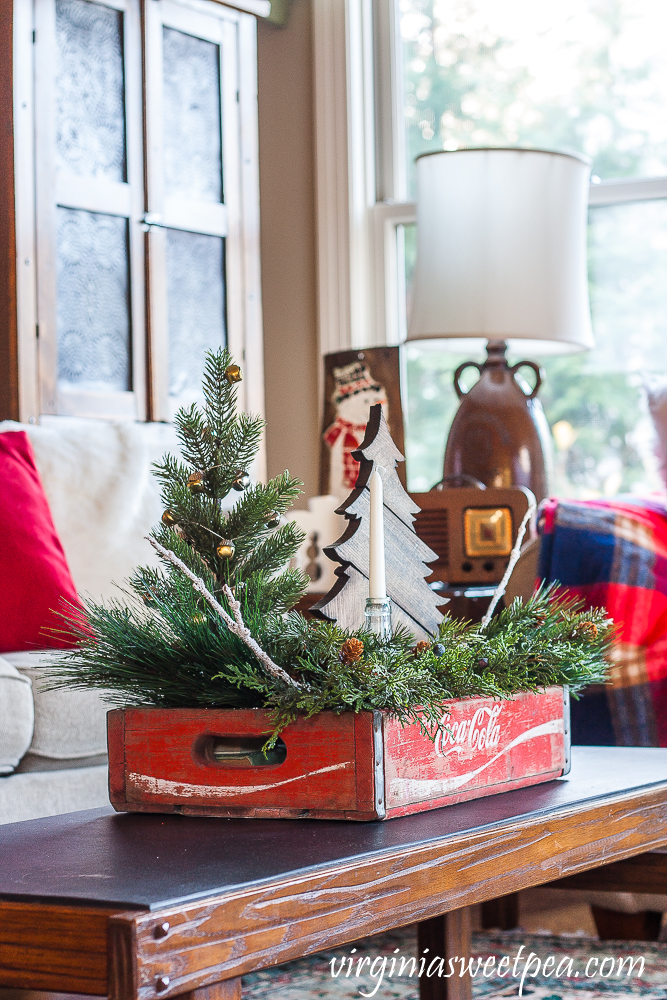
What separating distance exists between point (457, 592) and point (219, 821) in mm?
1301

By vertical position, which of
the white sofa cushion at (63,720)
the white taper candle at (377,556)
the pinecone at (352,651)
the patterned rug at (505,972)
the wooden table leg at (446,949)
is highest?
the white taper candle at (377,556)

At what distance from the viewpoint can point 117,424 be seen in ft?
7.96

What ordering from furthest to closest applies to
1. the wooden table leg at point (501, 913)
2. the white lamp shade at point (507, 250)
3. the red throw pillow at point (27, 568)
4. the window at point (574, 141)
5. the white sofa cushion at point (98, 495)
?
the window at point (574, 141) → the white lamp shade at point (507, 250) → the white sofa cushion at point (98, 495) → the wooden table leg at point (501, 913) → the red throw pillow at point (27, 568)

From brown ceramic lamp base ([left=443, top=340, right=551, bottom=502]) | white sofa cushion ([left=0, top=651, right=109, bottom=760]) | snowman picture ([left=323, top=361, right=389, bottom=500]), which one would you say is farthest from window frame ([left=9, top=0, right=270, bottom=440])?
white sofa cushion ([left=0, top=651, right=109, bottom=760])

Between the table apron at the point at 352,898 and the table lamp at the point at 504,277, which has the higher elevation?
the table lamp at the point at 504,277

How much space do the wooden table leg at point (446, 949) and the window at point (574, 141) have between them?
2.00m

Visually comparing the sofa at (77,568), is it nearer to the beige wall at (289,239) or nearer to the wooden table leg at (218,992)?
the wooden table leg at (218,992)

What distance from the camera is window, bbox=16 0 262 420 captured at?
9.57 ft

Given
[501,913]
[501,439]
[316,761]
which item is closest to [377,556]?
[316,761]

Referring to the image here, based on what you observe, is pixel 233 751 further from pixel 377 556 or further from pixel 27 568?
pixel 27 568

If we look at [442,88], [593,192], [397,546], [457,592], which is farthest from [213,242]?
[397,546]

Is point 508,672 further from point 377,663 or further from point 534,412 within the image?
point 534,412

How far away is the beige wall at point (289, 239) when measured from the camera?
3.54m

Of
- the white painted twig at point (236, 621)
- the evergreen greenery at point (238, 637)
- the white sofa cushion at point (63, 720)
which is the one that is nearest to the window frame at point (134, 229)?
the white sofa cushion at point (63, 720)
